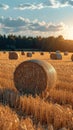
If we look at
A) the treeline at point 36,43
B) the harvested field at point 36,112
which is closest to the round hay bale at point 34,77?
the harvested field at point 36,112

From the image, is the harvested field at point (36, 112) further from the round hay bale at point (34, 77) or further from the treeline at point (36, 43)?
the treeline at point (36, 43)

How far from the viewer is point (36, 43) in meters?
106

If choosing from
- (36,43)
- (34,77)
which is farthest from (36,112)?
(36,43)

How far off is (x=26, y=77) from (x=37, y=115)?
4341mm

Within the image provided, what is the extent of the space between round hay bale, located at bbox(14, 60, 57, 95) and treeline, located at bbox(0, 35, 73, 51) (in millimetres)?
82437

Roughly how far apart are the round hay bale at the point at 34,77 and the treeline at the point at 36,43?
270ft

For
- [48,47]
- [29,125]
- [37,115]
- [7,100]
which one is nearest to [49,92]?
[7,100]

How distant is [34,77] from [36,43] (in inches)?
3722

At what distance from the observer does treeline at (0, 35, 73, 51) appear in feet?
315

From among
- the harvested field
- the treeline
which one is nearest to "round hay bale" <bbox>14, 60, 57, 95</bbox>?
the harvested field

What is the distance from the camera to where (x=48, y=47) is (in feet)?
316

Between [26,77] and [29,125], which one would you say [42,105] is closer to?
[29,125]

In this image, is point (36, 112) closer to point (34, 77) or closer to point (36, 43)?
point (34, 77)

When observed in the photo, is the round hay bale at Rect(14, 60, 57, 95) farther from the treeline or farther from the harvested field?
the treeline
